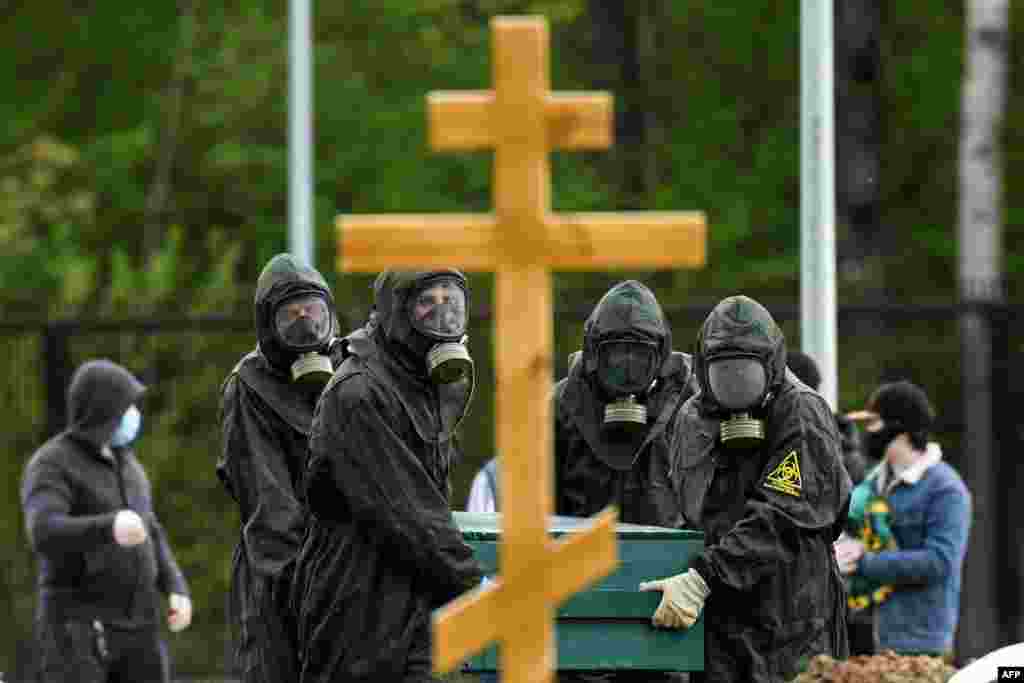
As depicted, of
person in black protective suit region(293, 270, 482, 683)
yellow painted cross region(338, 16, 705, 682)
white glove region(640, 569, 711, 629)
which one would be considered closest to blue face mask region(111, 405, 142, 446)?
person in black protective suit region(293, 270, 482, 683)

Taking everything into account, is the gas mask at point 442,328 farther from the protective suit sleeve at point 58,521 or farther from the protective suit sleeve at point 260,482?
the protective suit sleeve at point 58,521

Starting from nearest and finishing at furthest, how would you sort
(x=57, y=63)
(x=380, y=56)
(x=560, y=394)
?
(x=560, y=394)
(x=380, y=56)
(x=57, y=63)

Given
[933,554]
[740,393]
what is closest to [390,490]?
[740,393]

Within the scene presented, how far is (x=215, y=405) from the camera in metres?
16.4

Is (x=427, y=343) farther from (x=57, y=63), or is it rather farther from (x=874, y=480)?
(x=57, y=63)

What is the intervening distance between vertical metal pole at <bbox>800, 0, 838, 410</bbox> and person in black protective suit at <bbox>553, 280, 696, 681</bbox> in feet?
10.3

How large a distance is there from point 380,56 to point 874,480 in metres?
11.3

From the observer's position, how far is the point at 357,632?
7578 millimetres

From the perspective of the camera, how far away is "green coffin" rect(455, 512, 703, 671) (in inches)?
300

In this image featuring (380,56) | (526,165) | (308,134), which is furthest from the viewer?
(380,56)

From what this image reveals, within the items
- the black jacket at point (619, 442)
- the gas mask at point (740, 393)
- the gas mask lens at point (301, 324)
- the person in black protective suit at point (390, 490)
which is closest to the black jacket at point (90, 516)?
the gas mask lens at point (301, 324)

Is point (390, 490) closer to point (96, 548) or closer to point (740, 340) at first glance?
point (740, 340)

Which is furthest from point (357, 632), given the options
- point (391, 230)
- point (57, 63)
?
point (57, 63)

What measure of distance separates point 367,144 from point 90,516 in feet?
33.6
